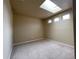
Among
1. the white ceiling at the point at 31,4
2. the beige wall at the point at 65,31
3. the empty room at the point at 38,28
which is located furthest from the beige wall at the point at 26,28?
the beige wall at the point at 65,31

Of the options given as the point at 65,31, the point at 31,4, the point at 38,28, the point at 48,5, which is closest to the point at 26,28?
the point at 38,28

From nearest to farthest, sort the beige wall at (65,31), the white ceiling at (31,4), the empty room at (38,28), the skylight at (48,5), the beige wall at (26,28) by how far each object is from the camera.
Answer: the white ceiling at (31,4), the skylight at (48,5), the empty room at (38,28), the beige wall at (65,31), the beige wall at (26,28)

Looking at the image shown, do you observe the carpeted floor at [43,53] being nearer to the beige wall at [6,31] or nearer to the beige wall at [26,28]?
the beige wall at [6,31]

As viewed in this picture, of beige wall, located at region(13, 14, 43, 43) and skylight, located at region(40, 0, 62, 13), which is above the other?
skylight, located at region(40, 0, 62, 13)

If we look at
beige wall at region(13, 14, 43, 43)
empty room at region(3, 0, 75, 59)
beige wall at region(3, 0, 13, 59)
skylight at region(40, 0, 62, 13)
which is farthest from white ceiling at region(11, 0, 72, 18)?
beige wall at region(13, 14, 43, 43)

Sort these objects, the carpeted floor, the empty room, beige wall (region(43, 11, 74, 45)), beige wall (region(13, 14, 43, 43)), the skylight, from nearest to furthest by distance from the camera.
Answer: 1. the carpeted floor
2. the skylight
3. the empty room
4. beige wall (region(43, 11, 74, 45))
5. beige wall (region(13, 14, 43, 43))

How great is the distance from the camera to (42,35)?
22.1ft

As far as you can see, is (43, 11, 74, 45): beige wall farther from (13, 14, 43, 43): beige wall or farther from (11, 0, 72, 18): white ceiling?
(13, 14, 43, 43): beige wall

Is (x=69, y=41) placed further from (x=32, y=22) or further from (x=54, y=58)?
(x=32, y=22)

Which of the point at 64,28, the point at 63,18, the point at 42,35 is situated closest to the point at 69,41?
the point at 64,28

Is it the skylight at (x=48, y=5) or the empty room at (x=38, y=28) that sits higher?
the skylight at (x=48, y=5)

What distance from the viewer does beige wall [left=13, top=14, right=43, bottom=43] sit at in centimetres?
454

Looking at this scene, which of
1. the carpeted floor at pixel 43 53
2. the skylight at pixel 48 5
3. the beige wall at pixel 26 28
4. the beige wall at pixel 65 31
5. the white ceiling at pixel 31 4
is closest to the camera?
the carpeted floor at pixel 43 53

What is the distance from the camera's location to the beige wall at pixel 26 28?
4.54 metres
